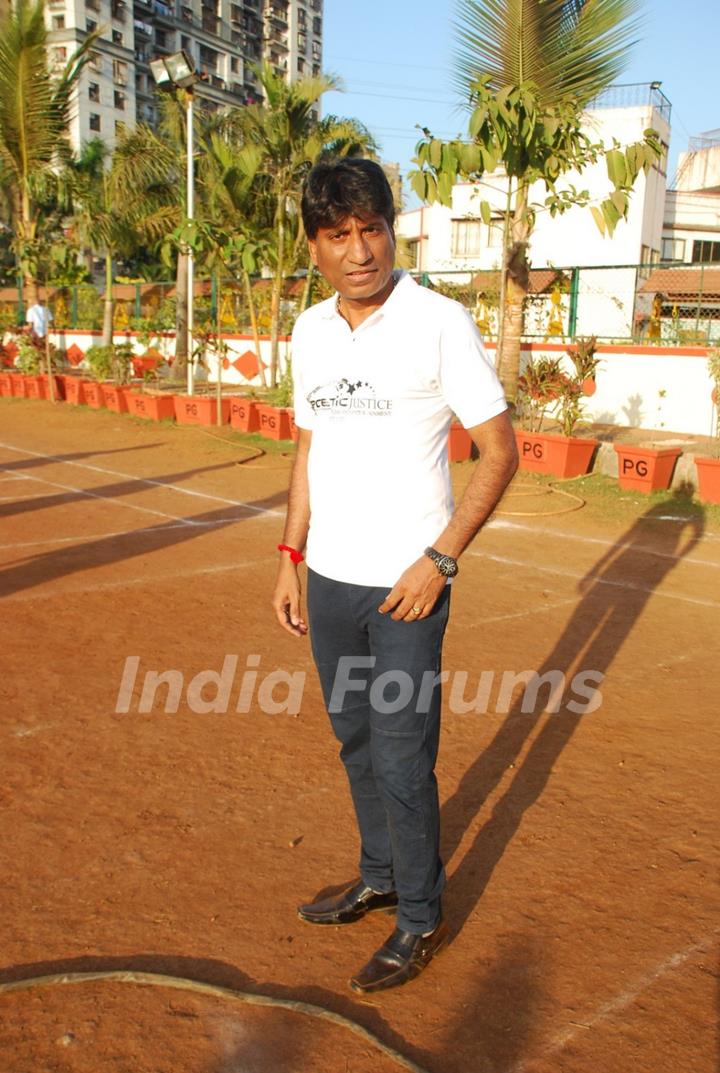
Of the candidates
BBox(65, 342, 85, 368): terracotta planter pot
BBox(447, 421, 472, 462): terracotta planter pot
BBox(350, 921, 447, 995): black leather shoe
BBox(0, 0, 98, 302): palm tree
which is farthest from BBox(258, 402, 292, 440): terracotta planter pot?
BBox(65, 342, 85, 368): terracotta planter pot

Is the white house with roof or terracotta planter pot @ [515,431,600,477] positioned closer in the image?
terracotta planter pot @ [515,431,600,477]

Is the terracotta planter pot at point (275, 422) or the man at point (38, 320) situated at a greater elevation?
the man at point (38, 320)

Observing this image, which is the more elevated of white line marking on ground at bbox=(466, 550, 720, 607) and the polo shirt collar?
the polo shirt collar

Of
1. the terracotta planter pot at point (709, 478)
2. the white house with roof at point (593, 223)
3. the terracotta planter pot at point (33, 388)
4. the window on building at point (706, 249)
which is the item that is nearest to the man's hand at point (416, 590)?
the terracotta planter pot at point (709, 478)

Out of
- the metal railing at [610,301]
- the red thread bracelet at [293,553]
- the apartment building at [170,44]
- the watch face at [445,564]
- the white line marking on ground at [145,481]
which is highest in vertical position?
the apartment building at [170,44]

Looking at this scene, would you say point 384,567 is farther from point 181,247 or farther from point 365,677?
point 181,247

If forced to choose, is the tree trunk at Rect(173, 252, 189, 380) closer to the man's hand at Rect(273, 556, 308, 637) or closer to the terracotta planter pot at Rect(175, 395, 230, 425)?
the terracotta planter pot at Rect(175, 395, 230, 425)

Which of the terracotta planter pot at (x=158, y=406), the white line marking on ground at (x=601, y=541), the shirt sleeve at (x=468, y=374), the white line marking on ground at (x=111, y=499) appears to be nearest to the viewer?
the shirt sleeve at (x=468, y=374)

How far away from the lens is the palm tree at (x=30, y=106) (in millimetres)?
19203

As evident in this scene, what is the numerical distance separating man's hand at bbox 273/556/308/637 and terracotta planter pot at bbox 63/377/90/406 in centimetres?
1662

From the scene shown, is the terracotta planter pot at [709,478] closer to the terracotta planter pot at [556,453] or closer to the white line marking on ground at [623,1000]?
the terracotta planter pot at [556,453]

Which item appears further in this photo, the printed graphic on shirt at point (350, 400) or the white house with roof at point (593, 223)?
the white house with roof at point (593, 223)

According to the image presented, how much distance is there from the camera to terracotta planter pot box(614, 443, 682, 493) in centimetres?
1011

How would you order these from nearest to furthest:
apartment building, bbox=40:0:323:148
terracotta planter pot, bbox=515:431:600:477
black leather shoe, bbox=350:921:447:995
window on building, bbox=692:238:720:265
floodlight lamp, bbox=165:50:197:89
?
1. black leather shoe, bbox=350:921:447:995
2. terracotta planter pot, bbox=515:431:600:477
3. floodlight lamp, bbox=165:50:197:89
4. window on building, bbox=692:238:720:265
5. apartment building, bbox=40:0:323:148
